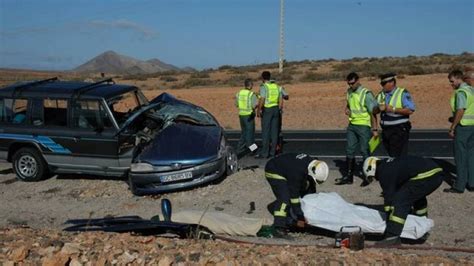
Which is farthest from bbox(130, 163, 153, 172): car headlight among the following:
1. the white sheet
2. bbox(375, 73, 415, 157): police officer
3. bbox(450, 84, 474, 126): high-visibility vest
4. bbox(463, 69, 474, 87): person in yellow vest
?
bbox(463, 69, 474, 87): person in yellow vest

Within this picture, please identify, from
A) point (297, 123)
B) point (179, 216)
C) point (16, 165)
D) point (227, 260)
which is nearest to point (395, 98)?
point (179, 216)

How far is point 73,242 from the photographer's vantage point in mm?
6824

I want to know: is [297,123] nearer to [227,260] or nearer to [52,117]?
[52,117]

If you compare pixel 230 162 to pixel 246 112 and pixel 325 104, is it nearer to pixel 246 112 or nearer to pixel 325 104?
pixel 246 112

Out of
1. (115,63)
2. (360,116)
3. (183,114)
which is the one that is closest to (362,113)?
(360,116)

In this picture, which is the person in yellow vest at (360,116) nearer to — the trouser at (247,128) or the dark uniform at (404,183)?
the dark uniform at (404,183)

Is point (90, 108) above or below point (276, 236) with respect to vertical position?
above

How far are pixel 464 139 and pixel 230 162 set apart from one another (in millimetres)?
4168

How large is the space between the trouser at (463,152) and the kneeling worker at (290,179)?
2998 millimetres

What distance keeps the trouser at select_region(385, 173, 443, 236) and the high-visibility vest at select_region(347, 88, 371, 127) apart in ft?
10.2

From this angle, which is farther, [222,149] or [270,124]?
[270,124]

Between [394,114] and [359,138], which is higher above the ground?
[394,114]

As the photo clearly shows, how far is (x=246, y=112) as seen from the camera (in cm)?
1407

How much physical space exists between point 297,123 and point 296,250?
17.5m
